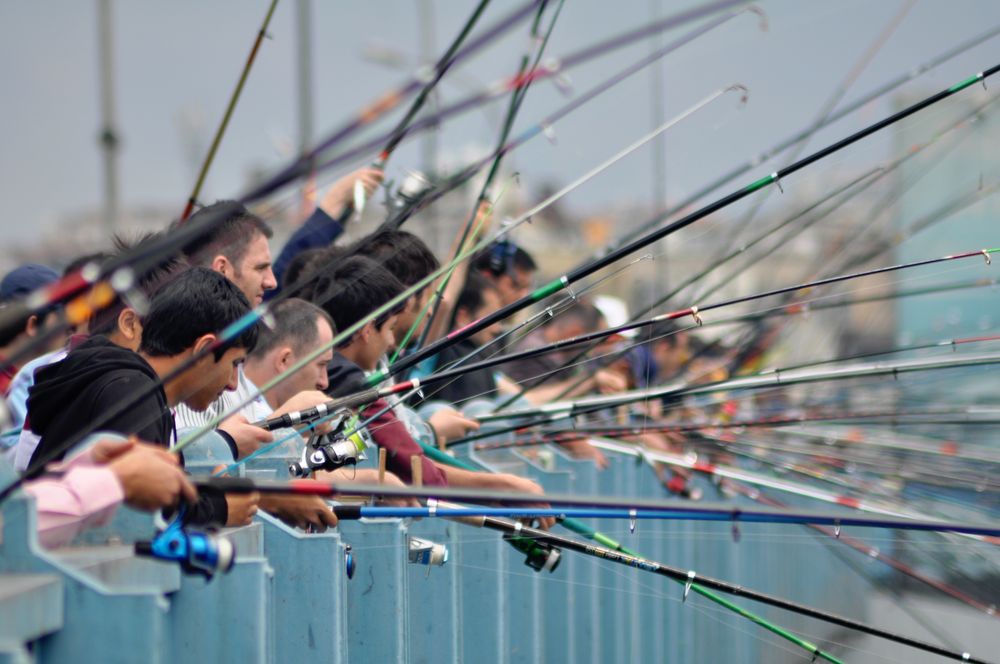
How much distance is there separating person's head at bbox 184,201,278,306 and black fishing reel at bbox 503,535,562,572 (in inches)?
41.2

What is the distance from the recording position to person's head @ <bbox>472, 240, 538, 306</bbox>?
17.0 ft

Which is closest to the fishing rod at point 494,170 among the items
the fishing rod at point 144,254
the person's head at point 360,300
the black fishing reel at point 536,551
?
the person's head at point 360,300

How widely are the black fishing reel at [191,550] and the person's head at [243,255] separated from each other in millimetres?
1666

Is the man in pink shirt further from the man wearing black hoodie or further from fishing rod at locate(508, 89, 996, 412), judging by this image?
fishing rod at locate(508, 89, 996, 412)

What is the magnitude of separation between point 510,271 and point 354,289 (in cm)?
147

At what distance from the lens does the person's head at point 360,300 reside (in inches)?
150

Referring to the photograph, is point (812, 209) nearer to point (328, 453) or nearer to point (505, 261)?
point (505, 261)

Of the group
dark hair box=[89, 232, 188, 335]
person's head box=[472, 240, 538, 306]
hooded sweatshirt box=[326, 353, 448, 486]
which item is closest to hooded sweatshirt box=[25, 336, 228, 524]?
dark hair box=[89, 232, 188, 335]

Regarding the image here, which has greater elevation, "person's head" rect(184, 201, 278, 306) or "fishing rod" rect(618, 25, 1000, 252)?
"fishing rod" rect(618, 25, 1000, 252)

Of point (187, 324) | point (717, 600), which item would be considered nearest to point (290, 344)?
point (187, 324)

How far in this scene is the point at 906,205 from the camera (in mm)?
6547

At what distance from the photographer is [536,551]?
122 inches

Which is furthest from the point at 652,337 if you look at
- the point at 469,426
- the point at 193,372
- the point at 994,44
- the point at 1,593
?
the point at 1,593

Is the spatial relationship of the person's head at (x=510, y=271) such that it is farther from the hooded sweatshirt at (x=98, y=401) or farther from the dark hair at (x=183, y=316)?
the hooded sweatshirt at (x=98, y=401)
